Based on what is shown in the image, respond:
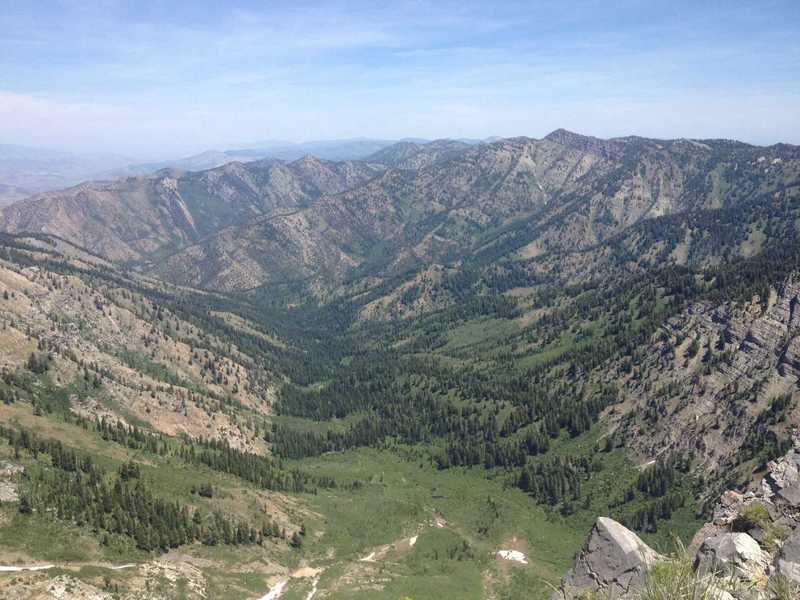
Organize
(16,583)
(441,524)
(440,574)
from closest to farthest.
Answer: (16,583), (440,574), (441,524)

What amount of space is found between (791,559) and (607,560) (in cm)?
1482

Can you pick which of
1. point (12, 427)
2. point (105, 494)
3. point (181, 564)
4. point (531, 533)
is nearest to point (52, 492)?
point (105, 494)

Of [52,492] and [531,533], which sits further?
[531,533]

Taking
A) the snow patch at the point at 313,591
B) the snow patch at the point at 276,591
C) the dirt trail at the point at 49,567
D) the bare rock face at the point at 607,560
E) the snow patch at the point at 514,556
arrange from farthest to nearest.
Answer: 1. the snow patch at the point at 514,556
2. the snow patch at the point at 313,591
3. the snow patch at the point at 276,591
4. the dirt trail at the point at 49,567
5. the bare rock face at the point at 607,560

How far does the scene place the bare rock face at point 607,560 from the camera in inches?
1523

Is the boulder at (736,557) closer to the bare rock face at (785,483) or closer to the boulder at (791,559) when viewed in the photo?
the boulder at (791,559)

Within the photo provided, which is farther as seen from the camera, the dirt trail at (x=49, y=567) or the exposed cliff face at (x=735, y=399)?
the exposed cliff face at (x=735, y=399)

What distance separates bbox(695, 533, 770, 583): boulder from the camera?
28719mm

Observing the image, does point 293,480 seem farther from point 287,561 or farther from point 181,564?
point 181,564

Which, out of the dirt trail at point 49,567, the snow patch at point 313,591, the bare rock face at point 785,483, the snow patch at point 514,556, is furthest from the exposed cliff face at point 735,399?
the dirt trail at point 49,567

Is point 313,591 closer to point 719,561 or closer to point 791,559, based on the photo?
point 719,561

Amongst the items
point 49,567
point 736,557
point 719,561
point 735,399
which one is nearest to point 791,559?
point 736,557

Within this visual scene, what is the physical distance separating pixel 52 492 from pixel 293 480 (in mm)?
87051

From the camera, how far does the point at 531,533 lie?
513 ft
